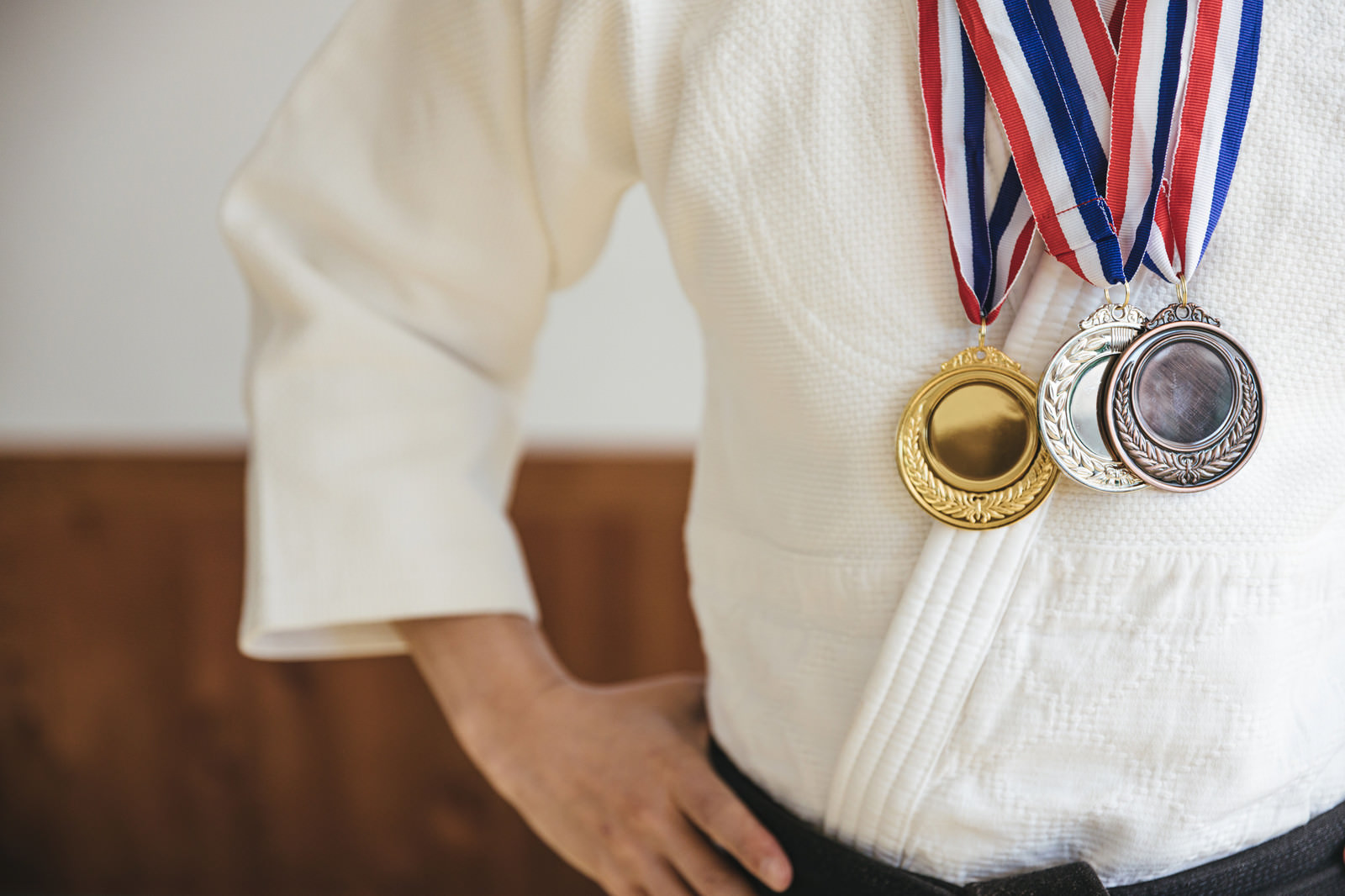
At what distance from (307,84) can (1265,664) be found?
0.57m

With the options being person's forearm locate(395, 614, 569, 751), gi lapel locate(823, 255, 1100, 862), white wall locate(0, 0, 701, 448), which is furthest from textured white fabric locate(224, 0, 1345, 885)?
white wall locate(0, 0, 701, 448)

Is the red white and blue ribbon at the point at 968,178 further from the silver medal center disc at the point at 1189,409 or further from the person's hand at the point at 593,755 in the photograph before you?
the person's hand at the point at 593,755

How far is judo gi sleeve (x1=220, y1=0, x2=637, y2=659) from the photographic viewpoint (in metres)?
0.55

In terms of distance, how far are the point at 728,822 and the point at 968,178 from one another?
1.05 feet

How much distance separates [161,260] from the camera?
5.16ft

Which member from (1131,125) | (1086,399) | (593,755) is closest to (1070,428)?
(1086,399)

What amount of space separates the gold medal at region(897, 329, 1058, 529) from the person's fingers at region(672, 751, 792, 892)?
192 millimetres

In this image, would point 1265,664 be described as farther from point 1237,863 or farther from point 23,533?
point 23,533

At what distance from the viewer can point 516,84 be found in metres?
0.51

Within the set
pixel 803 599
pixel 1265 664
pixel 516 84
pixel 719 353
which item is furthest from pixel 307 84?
pixel 1265 664

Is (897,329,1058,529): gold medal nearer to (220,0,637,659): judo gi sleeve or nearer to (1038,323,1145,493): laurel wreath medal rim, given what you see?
(1038,323,1145,493): laurel wreath medal rim

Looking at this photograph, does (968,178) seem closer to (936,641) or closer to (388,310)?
(936,641)

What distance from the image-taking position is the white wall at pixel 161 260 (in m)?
1.50

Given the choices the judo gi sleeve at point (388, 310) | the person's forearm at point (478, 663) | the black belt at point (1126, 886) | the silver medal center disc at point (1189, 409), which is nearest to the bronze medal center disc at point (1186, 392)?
the silver medal center disc at point (1189, 409)
